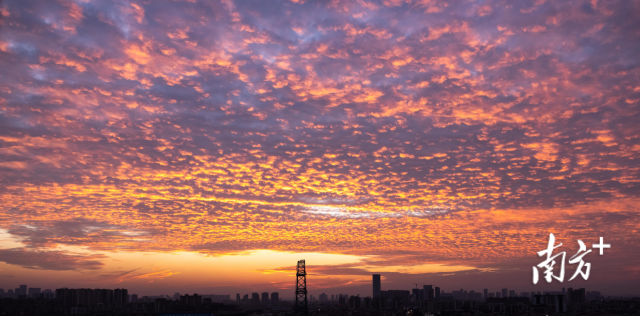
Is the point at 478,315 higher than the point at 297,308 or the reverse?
the reverse

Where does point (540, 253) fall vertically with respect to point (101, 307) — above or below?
above

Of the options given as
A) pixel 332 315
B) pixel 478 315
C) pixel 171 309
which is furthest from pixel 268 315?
pixel 478 315

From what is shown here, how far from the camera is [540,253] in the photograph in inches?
1453

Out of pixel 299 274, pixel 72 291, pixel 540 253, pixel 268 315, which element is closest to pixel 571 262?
pixel 540 253

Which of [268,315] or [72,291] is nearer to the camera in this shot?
[268,315]

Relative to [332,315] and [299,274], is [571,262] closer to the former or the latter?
[299,274]

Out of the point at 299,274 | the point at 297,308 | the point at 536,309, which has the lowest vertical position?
the point at 536,309

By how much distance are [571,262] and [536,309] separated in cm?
16710

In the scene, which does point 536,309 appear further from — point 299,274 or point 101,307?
point 101,307

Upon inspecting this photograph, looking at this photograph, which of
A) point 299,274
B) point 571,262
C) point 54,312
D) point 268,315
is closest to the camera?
point 571,262

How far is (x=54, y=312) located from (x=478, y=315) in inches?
5597

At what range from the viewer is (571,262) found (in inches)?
1419

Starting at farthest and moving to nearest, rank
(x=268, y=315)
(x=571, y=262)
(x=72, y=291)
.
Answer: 1. (x=72, y=291)
2. (x=268, y=315)
3. (x=571, y=262)

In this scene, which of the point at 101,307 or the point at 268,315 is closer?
the point at 268,315
